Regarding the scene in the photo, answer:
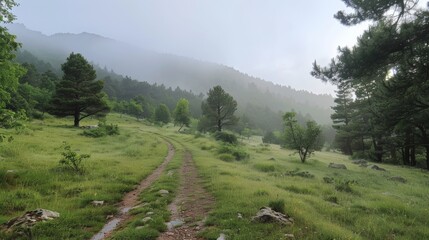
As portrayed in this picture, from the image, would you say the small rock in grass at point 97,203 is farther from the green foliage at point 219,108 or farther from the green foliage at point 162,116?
the green foliage at point 162,116

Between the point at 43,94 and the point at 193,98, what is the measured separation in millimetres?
135216

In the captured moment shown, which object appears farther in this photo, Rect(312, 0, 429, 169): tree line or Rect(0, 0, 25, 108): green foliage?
Rect(312, 0, 429, 169): tree line

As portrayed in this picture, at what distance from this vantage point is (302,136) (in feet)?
112

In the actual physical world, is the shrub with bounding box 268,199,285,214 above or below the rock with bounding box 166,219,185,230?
above

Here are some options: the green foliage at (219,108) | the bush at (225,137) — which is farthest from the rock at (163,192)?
the green foliage at (219,108)

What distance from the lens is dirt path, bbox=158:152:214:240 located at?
853cm

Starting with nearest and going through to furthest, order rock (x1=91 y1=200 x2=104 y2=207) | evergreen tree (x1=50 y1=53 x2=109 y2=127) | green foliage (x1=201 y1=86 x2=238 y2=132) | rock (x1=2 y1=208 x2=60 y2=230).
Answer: rock (x1=2 y1=208 x2=60 y2=230)
rock (x1=91 y1=200 x2=104 y2=207)
evergreen tree (x1=50 y1=53 x2=109 y2=127)
green foliage (x1=201 y1=86 x2=238 y2=132)

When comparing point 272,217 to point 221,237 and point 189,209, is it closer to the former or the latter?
point 221,237

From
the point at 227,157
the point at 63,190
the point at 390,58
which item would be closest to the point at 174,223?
the point at 63,190

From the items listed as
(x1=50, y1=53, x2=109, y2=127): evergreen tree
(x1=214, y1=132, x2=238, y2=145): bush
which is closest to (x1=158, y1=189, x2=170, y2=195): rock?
(x1=50, y1=53, x2=109, y2=127): evergreen tree

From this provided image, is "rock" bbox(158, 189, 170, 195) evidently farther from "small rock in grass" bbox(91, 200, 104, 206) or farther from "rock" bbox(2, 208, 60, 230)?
"rock" bbox(2, 208, 60, 230)

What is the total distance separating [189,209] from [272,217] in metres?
3.40

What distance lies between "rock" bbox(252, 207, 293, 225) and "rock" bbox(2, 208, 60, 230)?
6.39 meters

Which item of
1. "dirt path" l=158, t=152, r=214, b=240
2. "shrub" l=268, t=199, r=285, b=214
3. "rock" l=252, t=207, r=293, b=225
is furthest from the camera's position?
"shrub" l=268, t=199, r=285, b=214
